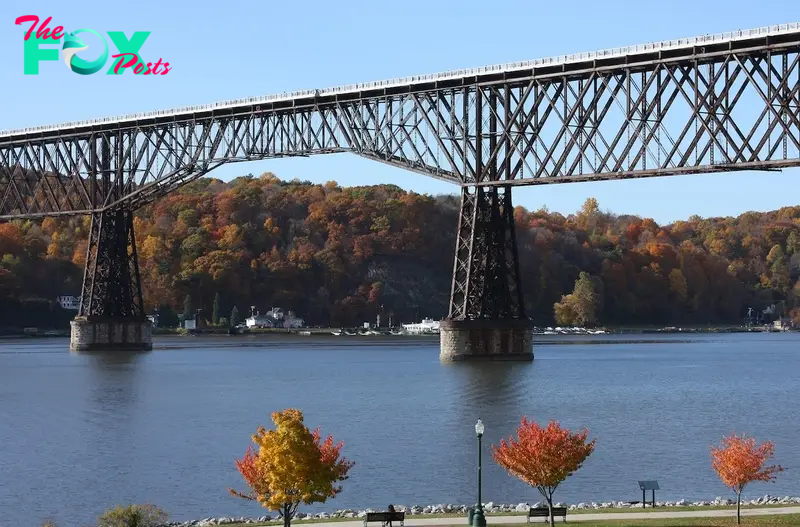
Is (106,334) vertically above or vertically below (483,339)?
above

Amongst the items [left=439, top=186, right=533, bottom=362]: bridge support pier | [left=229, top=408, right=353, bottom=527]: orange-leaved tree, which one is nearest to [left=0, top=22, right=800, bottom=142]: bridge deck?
[left=439, top=186, right=533, bottom=362]: bridge support pier

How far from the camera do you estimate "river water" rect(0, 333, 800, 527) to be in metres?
51.6

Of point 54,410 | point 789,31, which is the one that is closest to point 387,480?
point 54,410

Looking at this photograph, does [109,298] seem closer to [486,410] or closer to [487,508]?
[486,410]

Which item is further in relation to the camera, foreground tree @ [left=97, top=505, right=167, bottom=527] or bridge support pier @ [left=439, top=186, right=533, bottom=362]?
bridge support pier @ [left=439, top=186, right=533, bottom=362]

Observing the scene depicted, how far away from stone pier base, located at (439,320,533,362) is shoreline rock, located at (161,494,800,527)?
54.5 metres

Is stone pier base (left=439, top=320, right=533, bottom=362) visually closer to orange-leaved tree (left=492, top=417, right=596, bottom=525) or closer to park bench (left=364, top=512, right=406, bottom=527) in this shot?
orange-leaved tree (left=492, top=417, right=596, bottom=525)

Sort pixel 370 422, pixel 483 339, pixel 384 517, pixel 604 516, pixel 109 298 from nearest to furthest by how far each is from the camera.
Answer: pixel 384 517 → pixel 604 516 → pixel 370 422 → pixel 483 339 → pixel 109 298

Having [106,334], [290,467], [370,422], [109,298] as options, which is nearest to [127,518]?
[290,467]

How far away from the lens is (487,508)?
47312mm

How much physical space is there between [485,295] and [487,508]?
5739 centimetres

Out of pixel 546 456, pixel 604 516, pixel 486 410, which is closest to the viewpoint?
pixel 546 456

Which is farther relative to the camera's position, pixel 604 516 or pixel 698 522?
pixel 604 516

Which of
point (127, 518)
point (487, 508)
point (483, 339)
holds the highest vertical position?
point (483, 339)
